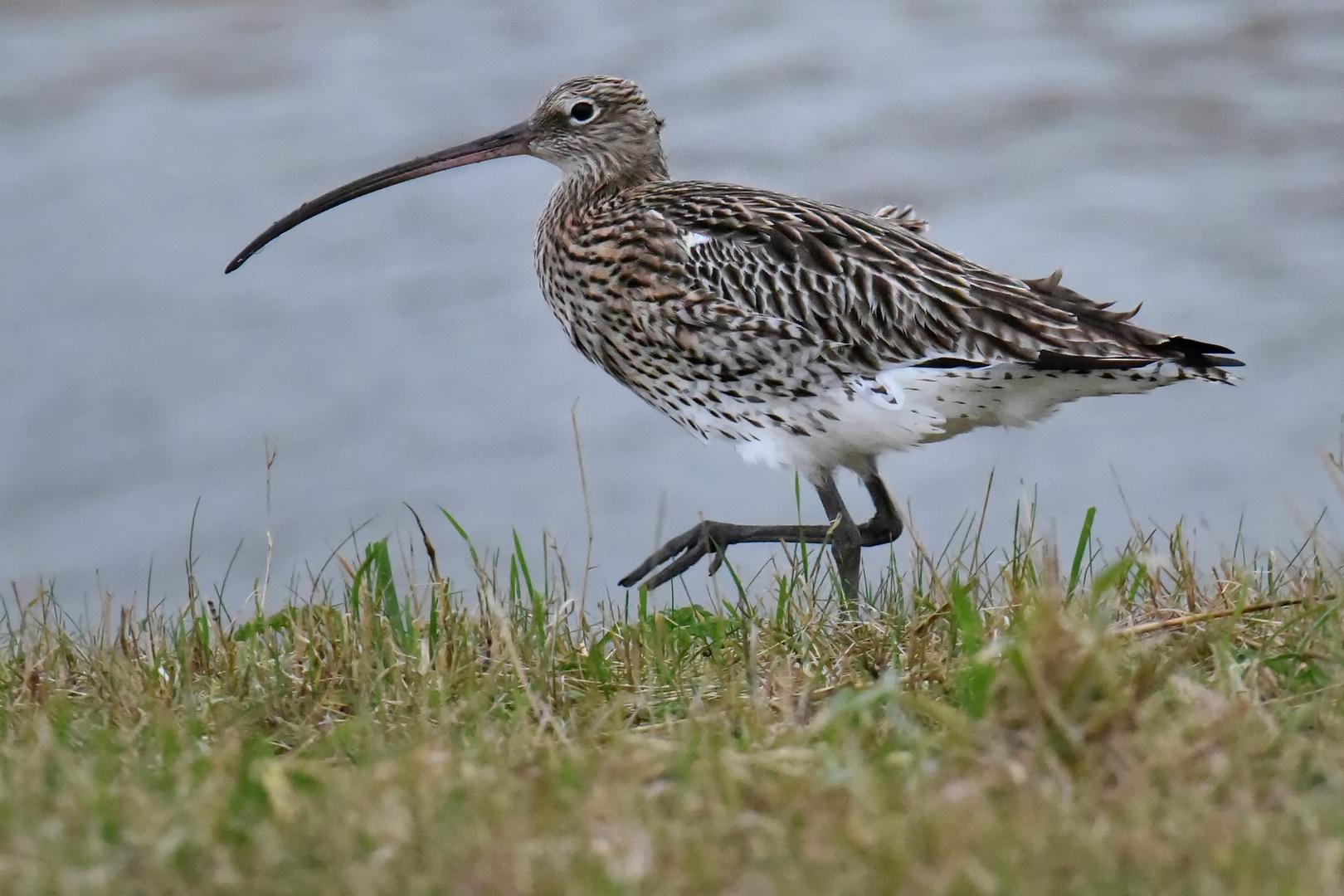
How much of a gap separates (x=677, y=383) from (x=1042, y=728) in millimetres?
2907

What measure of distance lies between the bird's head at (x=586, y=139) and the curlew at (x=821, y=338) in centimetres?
52

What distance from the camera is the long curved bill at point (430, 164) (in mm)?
6969

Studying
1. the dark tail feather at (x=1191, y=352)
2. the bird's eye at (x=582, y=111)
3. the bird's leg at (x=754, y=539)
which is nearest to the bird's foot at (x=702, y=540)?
the bird's leg at (x=754, y=539)

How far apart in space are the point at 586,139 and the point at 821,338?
4.76ft

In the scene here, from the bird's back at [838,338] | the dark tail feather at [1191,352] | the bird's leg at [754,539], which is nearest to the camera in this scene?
the dark tail feather at [1191,352]

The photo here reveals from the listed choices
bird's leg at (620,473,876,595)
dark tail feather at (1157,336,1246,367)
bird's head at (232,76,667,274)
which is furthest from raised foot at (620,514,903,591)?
bird's head at (232,76,667,274)

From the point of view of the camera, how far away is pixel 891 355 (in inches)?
231

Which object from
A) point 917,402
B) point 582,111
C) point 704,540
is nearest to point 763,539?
point 704,540

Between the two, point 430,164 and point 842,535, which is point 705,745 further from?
point 430,164

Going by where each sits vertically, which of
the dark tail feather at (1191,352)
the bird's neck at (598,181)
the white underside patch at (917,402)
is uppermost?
the bird's neck at (598,181)

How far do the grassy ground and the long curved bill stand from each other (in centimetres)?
242

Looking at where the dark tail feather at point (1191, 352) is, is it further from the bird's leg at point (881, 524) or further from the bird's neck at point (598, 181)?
the bird's neck at point (598, 181)

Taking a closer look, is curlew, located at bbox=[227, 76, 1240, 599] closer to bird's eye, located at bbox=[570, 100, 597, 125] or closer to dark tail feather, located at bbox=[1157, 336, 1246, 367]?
dark tail feather, located at bbox=[1157, 336, 1246, 367]

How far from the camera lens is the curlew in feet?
19.0
